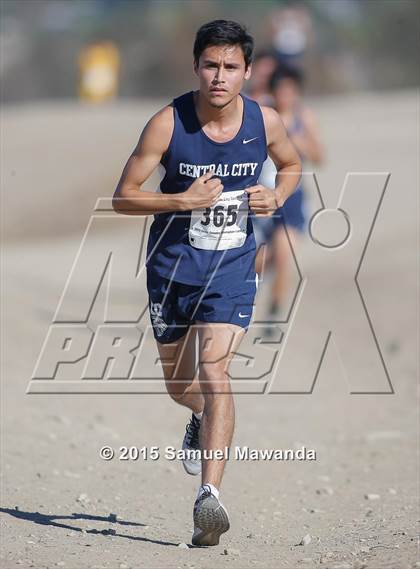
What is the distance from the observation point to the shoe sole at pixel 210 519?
18.8 ft

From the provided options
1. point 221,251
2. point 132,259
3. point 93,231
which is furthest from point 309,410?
point 93,231

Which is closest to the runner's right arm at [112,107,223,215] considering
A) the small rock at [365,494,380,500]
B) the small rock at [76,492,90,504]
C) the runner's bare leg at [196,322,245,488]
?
the runner's bare leg at [196,322,245,488]

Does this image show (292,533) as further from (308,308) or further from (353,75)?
(353,75)

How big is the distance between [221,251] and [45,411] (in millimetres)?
3343

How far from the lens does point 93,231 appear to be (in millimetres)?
20719

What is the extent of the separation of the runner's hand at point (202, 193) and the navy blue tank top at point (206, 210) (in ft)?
0.37

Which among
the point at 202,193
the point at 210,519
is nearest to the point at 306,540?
the point at 210,519

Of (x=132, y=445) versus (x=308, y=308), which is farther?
(x=308, y=308)

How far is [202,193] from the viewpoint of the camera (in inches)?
232

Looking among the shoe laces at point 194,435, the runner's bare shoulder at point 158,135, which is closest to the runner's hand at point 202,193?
the runner's bare shoulder at point 158,135

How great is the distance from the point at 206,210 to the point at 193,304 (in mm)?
499

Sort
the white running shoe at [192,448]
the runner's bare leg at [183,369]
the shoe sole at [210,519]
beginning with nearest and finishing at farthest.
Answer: the shoe sole at [210,519]
the runner's bare leg at [183,369]
the white running shoe at [192,448]

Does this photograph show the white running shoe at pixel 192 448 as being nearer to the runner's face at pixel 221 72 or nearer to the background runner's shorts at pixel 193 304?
the background runner's shorts at pixel 193 304

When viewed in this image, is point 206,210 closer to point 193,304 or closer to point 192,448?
point 193,304
